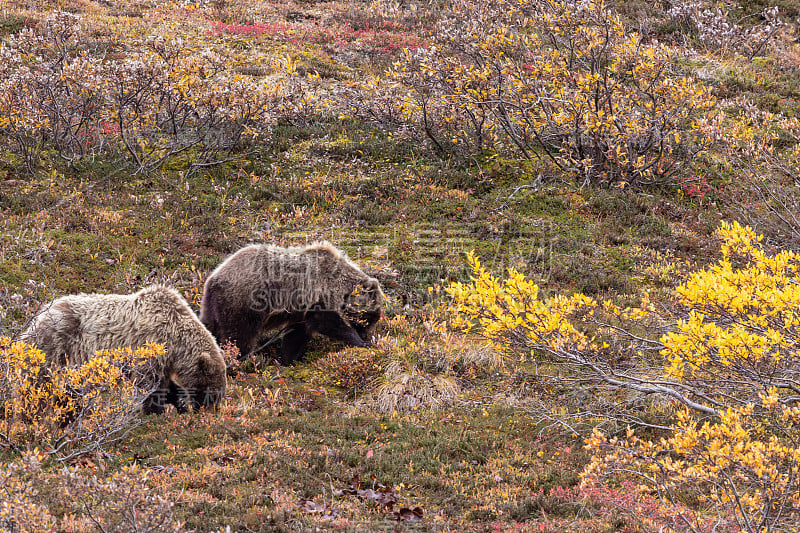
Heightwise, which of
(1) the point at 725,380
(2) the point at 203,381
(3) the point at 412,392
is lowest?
(3) the point at 412,392

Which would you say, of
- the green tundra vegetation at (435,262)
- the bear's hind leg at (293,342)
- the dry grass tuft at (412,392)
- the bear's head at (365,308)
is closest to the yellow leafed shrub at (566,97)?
the green tundra vegetation at (435,262)

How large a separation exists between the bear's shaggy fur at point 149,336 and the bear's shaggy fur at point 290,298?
1.67 meters

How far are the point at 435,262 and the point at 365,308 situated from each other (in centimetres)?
326

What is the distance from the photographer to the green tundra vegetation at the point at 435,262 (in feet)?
20.5

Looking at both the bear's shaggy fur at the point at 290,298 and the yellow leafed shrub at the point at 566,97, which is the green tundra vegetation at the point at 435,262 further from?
the bear's shaggy fur at the point at 290,298

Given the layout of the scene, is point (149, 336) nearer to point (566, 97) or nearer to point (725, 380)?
point (725, 380)

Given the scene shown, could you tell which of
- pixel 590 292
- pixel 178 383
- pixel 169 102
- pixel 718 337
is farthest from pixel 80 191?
pixel 718 337

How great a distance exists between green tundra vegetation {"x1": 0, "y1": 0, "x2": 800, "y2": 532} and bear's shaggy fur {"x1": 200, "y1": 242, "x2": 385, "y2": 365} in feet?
1.63

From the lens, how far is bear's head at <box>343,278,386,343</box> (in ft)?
36.4

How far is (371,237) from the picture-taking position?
580 inches

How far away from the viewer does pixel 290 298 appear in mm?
10703

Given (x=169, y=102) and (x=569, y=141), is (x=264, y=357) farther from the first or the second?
(x=569, y=141)

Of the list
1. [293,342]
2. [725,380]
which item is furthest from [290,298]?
[725,380]

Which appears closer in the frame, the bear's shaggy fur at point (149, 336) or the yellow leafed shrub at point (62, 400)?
the yellow leafed shrub at point (62, 400)
